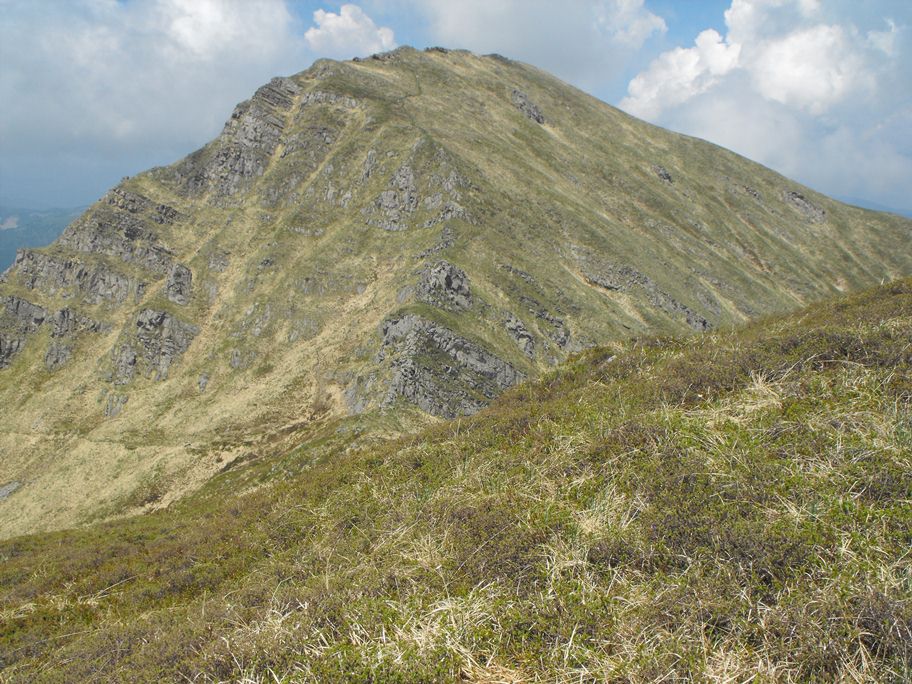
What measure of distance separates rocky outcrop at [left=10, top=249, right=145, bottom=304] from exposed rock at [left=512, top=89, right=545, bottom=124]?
82.0m

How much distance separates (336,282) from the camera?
59344mm

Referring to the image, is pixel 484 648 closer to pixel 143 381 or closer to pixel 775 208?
pixel 143 381

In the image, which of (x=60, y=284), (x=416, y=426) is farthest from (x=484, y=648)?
(x=60, y=284)

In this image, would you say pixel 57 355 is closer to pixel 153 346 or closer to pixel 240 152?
pixel 153 346

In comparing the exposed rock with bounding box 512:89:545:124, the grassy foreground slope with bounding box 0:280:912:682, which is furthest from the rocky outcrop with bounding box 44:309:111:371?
the exposed rock with bounding box 512:89:545:124

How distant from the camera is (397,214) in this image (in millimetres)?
64938

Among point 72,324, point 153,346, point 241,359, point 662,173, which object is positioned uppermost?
point 662,173

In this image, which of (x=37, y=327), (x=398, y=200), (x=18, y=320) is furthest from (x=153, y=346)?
(x=398, y=200)

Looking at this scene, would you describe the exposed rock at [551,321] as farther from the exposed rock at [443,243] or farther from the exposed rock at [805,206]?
the exposed rock at [805,206]

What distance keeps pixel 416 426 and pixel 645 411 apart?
25.3 metres

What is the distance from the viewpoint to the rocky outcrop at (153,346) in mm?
57438

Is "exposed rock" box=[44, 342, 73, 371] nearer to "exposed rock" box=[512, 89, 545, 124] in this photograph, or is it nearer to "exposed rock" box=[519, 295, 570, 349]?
"exposed rock" box=[519, 295, 570, 349]

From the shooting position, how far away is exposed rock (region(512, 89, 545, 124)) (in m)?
105

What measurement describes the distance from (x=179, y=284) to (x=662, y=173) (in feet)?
325
